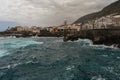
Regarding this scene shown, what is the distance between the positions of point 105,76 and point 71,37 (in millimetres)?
63640

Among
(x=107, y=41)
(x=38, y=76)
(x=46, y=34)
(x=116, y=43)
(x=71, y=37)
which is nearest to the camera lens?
(x=38, y=76)

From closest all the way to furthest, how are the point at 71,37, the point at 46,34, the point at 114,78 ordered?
the point at 114,78 → the point at 71,37 → the point at 46,34

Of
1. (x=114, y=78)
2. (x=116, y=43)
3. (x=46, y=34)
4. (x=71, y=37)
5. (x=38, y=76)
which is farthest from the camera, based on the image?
(x=46, y=34)

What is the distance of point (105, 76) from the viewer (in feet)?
58.2

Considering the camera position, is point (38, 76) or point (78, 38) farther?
point (78, 38)

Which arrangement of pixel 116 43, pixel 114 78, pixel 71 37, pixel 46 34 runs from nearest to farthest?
pixel 114 78 → pixel 116 43 → pixel 71 37 → pixel 46 34

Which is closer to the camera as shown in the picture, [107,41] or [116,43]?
[116,43]

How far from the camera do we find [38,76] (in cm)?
1820

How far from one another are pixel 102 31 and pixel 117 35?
7.21 m

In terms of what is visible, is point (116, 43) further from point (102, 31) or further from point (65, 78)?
point (65, 78)

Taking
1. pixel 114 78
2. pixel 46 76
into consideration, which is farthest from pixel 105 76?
pixel 46 76

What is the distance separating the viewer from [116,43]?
148ft

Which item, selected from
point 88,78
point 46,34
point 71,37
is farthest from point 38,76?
point 46,34

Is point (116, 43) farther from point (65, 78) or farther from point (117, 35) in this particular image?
point (65, 78)
